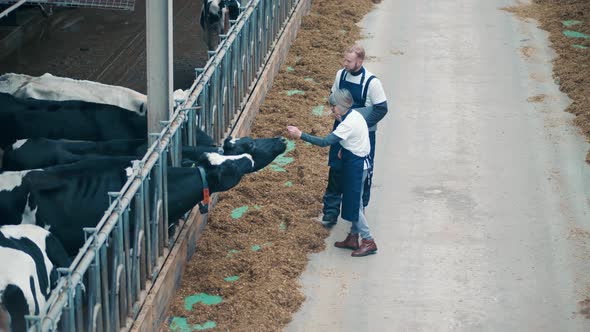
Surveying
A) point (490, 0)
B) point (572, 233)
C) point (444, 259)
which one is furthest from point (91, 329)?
point (490, 0)

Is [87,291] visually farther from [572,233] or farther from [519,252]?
[572,233]

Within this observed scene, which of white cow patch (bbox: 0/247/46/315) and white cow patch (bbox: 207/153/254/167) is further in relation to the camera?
white cow patch (bbox: 207/153/254/167)

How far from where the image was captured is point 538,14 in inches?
583

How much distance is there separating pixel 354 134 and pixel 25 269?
2.92m

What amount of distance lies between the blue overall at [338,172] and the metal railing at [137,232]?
117 cm

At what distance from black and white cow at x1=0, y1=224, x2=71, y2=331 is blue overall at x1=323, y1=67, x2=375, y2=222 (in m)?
2.63

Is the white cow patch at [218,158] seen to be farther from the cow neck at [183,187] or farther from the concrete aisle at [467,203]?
the concrete aisle at [467,203]

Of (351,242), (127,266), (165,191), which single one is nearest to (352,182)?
(351,242)

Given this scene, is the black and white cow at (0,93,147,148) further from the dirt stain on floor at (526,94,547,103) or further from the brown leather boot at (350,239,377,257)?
the dirt stain on floor at (526,94,547,103)

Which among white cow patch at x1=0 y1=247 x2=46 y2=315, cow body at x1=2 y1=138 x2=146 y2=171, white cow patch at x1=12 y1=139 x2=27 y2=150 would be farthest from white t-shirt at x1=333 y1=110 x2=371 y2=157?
white cow patch at x1=0 y1=247 x2=46 y2=315

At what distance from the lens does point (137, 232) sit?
7.08 metres

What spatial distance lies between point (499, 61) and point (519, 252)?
5.05 meters

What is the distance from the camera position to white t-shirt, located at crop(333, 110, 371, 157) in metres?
8.22

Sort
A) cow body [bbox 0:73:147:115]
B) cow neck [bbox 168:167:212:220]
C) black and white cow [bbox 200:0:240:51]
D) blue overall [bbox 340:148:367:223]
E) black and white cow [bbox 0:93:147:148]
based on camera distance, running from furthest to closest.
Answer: black and white cow [bbox 200:0:240:51] < cow body [bbox 0:73:147:115] < black and white cow [bbox 0:93:147:148] < blue overall [bbox 340:148:367:223] < cow neck [bbox 168:167:212:220]
